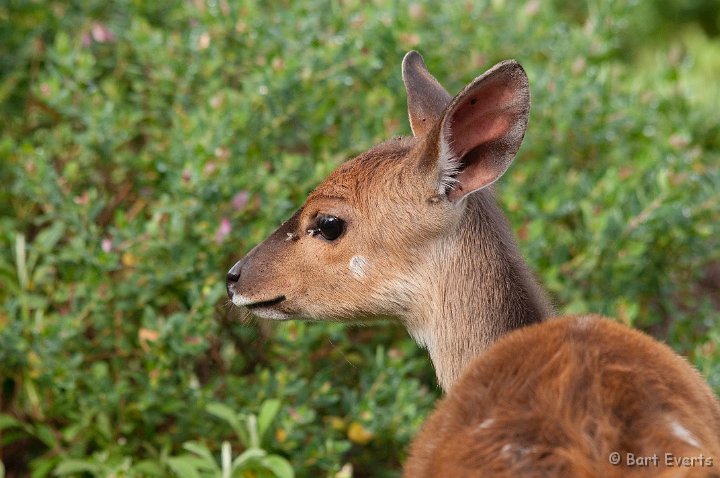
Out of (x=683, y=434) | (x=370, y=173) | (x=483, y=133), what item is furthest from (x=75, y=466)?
(x=683, y=434)

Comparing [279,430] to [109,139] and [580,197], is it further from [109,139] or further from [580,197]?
[580,197]

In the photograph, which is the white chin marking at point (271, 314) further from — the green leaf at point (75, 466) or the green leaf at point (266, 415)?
the green leaf at point (75, 466)

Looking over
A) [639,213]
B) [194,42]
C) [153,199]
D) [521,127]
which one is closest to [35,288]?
[153,199]

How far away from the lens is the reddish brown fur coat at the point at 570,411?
1988mm

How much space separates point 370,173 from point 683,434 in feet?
4.32

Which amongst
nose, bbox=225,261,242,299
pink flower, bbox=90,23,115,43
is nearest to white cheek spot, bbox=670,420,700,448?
nose, bbox=225,261,242,299

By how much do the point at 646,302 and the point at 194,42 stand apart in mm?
2177

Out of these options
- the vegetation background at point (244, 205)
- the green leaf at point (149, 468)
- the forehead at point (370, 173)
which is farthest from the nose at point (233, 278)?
the green leaf at point (149, 468)

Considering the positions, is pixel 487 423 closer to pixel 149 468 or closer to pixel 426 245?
pixel 426 245

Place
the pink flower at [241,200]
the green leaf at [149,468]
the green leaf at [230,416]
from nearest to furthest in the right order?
1. the green leaf at [230,416]
2. the green leaf at [149,468]
3. the pink flower at [241,200]

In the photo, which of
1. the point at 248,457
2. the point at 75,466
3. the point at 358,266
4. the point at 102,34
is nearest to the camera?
the point at 358,266

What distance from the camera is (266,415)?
140 inches

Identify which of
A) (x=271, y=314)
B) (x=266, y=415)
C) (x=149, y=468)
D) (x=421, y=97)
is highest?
(x=421, y=97)

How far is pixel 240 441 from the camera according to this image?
3906 mm
